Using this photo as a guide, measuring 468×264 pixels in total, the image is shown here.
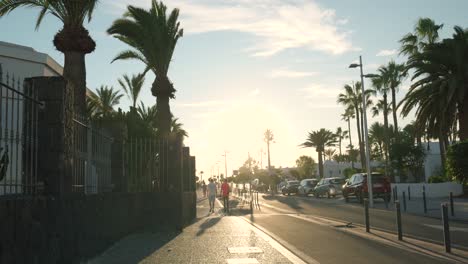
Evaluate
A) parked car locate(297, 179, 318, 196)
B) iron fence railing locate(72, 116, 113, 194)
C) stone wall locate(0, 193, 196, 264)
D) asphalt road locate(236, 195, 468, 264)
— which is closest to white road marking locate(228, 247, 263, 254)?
asphalt road locate(236, 195, 468, 264)

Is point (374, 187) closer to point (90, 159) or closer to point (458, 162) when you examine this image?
point (458, 162)

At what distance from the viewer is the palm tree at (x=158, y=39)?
22.4m

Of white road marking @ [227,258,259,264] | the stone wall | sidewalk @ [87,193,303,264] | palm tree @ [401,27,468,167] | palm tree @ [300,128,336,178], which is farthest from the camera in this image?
palm tree @ [300,128,336,178]

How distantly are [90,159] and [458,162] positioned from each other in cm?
2094

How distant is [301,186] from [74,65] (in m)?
39.5

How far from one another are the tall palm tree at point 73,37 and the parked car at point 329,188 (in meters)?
31.1

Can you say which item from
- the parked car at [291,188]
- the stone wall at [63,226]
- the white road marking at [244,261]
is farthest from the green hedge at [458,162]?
the parked car at [291,188]

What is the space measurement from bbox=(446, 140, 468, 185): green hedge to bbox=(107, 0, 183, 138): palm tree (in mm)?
14597

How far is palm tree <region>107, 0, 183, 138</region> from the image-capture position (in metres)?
22.4

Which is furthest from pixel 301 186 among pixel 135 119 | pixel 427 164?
pixel 135 119

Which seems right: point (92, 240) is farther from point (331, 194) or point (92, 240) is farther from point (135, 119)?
point (331, 194)

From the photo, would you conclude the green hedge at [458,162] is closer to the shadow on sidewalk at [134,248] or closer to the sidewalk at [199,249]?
the sidewalk at [199,249]

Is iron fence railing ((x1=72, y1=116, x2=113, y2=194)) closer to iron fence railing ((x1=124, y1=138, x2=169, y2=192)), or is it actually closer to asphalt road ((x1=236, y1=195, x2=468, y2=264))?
iron fence railing ((x1=124, y1=138, x2=169, y2=192))

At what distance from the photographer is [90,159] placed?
10398 millimetres
